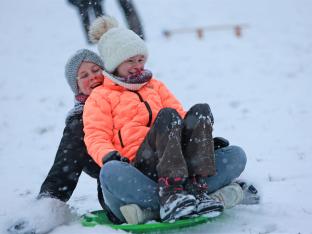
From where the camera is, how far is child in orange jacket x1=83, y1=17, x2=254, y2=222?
2783 millimetres

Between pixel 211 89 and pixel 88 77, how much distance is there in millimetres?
5202

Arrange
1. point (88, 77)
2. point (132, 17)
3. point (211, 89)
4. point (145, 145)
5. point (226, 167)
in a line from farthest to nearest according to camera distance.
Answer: point (211, 89) → point (132, 17) → point (88, 77) → point (226, 167) → point (145, 145)

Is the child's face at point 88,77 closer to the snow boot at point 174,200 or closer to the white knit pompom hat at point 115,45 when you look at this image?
the white knit pompom hat at point 115,45

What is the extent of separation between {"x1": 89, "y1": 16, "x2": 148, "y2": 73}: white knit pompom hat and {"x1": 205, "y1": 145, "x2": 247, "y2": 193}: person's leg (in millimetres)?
948

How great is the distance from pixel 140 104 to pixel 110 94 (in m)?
0.22

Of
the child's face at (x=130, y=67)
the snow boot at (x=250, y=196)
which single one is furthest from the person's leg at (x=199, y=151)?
the child's face at (x=130, y=67)

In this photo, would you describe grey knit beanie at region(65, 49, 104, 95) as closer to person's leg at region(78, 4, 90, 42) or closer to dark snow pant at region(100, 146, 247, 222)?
dark snow pant at region(100, 146, 247, 222)

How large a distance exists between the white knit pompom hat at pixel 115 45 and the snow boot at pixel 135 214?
1.06 metres

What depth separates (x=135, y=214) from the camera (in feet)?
9.66

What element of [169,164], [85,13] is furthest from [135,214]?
[85,13]

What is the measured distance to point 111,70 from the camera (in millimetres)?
3492

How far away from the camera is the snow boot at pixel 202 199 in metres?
2.75

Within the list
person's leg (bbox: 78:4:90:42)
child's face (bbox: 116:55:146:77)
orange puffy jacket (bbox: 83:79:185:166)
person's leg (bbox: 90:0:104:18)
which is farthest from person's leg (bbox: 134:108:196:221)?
person's leg (bbox: 78:4:90:42)

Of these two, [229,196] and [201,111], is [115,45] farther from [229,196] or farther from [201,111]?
[229,196]
